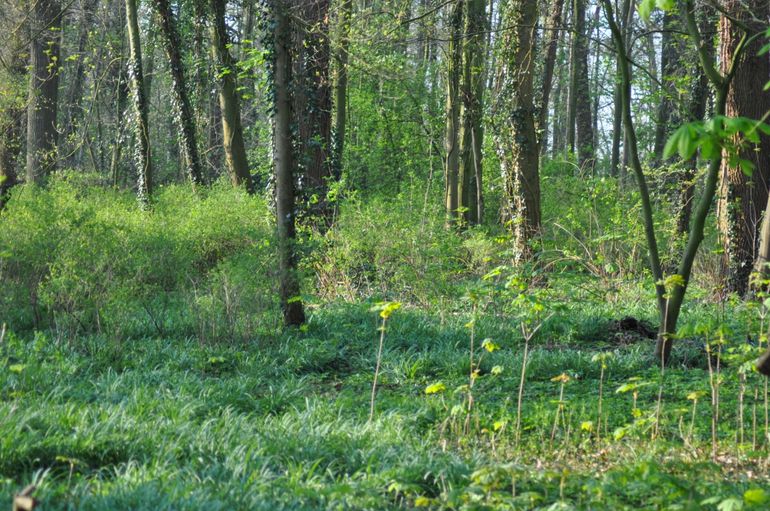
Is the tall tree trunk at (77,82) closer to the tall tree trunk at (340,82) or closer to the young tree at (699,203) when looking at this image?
the tall tree trunk at (340,82)

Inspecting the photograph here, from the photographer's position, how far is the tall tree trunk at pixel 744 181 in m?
10.6

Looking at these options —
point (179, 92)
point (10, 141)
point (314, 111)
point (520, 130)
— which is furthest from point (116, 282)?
point (10, 141)

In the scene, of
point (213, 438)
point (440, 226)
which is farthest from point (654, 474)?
point (440, 226)

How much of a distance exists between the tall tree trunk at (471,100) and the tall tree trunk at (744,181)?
5241mm

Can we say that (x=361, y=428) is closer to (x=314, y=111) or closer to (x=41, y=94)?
(x=314, y=111)

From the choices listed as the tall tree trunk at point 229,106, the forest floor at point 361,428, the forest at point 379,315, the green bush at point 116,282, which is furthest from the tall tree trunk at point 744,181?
the tall tree trunk at point 229,106

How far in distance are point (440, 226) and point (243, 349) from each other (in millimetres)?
4331

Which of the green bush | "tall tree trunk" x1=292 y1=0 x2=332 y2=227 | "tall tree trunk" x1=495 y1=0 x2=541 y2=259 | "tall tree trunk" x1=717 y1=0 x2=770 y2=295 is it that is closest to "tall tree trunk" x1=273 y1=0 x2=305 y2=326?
the green bush

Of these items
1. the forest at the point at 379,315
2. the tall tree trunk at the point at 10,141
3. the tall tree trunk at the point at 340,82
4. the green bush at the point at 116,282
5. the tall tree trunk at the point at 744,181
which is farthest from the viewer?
the tall tree trunk at the point at 10,141

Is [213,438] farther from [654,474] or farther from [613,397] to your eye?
[613,397]

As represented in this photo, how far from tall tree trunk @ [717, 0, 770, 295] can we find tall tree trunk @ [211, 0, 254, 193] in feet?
29.3

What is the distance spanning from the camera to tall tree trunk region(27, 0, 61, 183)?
17797 millimetres

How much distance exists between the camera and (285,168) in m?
8.60

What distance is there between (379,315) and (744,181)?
5872 mm
